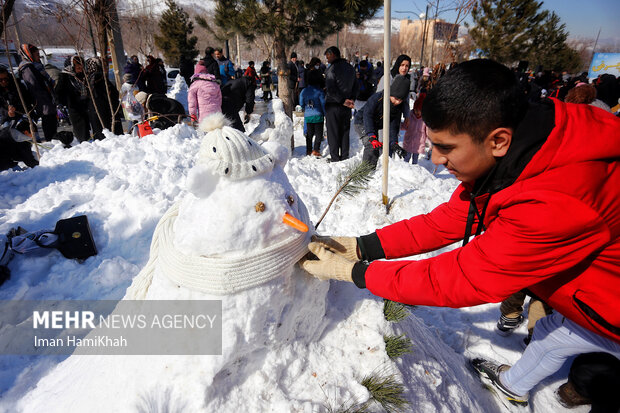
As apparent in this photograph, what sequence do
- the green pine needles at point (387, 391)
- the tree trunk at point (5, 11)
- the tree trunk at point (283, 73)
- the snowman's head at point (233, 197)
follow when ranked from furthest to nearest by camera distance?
the tree trunk at point (283, 73), the tree trunk at point (5, 11), the green pine needles at point (387, 391), the snowman's head at point (233, 197)

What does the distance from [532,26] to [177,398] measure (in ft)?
82.9

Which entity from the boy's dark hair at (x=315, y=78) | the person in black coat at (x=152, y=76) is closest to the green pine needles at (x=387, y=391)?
the boy's dark hair at (x=315, y=78)

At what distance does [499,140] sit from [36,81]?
23.4ft

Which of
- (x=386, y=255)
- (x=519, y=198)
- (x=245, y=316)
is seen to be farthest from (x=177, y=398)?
(x=519, y=198)

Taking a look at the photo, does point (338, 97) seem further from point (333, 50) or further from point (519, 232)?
point (519, 232)

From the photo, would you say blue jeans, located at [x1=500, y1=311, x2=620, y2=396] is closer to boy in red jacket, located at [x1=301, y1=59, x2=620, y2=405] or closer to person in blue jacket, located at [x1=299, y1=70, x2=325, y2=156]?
boy in red jacket, located at [x1=301, y1=59, x2=620, y2=405]

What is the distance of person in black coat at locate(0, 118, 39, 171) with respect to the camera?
450 centimetres

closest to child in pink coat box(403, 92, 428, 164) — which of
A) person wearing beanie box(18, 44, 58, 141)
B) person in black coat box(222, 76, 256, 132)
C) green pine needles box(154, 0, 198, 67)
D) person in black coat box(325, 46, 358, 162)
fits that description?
person in black coat box(325, 46, 358, 162)

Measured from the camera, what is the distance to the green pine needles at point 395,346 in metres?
1.59

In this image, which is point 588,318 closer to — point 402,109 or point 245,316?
point 245,316

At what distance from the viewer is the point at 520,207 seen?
1097 mm

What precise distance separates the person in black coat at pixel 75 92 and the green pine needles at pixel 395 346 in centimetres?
669

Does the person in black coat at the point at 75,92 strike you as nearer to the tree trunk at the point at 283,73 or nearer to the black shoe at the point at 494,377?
the tree trunk at the point at 283,73

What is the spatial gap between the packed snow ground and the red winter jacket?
449mm
